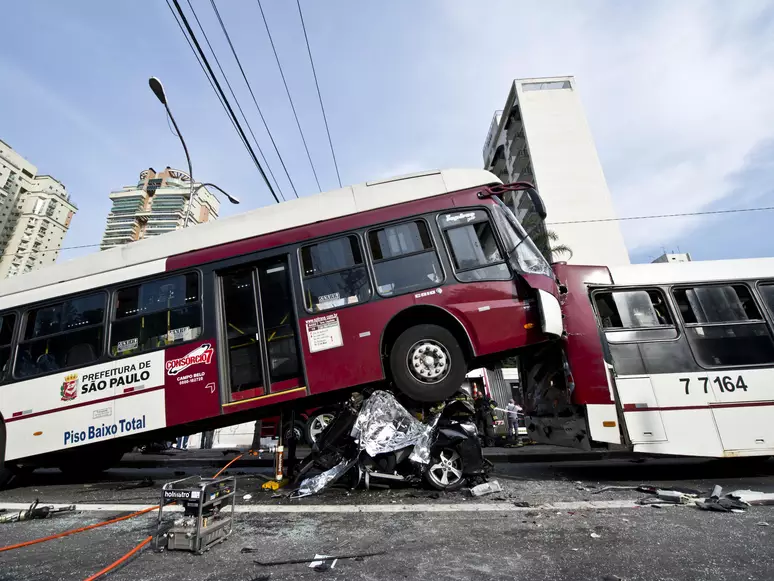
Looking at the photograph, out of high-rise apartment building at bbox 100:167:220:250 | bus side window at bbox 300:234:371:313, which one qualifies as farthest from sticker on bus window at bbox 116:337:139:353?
high-rise apartment building at bbox 100:167:220:250

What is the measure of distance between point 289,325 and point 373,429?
178 centimetres

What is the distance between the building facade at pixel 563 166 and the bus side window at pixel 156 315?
33235 millimetres

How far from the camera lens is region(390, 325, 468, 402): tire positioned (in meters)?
4.62

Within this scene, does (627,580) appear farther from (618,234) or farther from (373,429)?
(618,234)

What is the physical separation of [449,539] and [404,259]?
314cm

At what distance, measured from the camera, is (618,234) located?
35625 mm

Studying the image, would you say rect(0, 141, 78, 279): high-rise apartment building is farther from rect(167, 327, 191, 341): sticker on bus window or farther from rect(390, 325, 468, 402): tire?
rect(390, 325, 468, 402): tire

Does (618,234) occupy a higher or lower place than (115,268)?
higher

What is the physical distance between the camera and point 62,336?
5504 millimetres

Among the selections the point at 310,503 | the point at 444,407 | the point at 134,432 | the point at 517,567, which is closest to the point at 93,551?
the point at 310,503

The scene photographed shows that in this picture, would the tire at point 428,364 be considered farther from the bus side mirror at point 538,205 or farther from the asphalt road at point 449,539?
the bus side mirror at point 538,205

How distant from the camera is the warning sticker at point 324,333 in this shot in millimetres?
4820

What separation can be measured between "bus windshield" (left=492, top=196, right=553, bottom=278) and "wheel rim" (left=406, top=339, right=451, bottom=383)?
1.46 metres

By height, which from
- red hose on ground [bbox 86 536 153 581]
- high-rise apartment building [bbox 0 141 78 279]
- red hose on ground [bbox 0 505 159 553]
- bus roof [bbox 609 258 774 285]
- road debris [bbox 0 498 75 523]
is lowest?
red hose on ground [bbox 86 536 153 581]
